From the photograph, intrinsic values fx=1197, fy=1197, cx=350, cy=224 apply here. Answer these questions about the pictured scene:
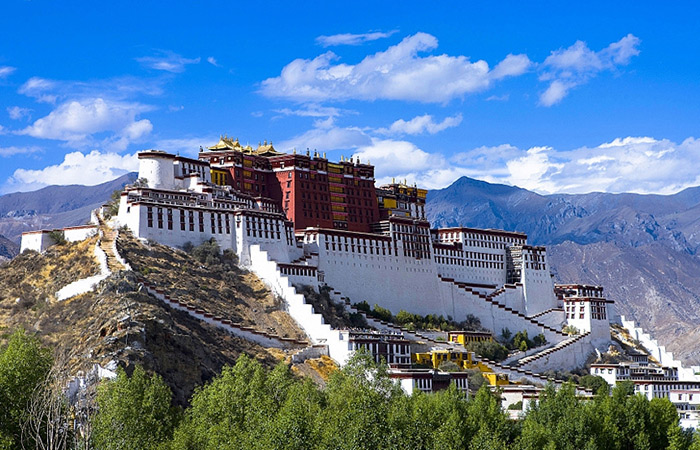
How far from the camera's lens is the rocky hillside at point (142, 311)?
68.4 m

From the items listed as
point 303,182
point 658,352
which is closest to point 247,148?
point 303,182

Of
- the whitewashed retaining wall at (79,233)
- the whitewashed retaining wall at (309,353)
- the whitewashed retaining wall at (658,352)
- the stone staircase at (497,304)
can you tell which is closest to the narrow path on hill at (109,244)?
the whitewashed retaining wall at (79,233)

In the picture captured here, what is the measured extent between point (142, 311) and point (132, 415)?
20.0m

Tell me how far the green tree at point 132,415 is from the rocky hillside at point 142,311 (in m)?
6.78

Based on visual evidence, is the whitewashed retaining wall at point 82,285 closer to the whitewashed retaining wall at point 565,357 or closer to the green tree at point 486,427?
the green tree at point 486,427

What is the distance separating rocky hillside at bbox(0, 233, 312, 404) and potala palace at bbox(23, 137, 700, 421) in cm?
228

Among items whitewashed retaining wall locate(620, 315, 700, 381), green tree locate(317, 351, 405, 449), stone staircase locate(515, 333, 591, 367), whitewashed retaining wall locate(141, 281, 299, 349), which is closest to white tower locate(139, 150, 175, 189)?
whitewashed retaining wall locate(141, 281, 299, 349)

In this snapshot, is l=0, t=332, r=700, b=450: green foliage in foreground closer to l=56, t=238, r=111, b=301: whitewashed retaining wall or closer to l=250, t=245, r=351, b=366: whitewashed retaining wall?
l=250, t=245, r=351, b=366: whitewashed retaining wall

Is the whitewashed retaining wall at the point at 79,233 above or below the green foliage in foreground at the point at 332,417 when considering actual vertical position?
above

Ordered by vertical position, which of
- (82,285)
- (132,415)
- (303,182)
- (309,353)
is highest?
(303,182)

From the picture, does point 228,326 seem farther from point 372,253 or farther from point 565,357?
point 565,357

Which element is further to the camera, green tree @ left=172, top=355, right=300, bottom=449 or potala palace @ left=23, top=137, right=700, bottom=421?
potala palace @ left=23, top=137, right=700, bottom=421

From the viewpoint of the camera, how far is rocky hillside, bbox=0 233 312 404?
224ft

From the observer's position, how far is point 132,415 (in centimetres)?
5372
